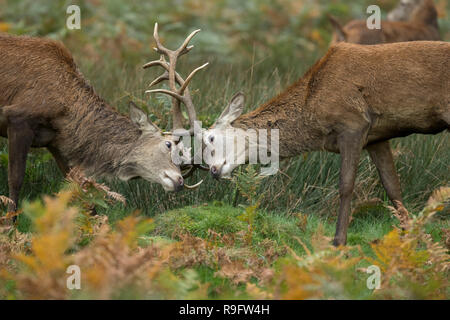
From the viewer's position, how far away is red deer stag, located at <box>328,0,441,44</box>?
1104 centimetres

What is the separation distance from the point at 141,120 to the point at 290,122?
4.66 feet

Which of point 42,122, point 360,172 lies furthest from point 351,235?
point 42,122

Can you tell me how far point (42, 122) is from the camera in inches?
273

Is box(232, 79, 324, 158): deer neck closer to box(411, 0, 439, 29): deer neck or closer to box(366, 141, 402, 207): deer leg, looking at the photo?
box(366, 141, 402, 207): deer leg

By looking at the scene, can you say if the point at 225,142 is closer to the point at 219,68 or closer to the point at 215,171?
the point at 215,171

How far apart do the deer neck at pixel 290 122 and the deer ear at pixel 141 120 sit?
0.79m

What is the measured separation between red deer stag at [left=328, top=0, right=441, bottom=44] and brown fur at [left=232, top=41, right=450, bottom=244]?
4.00 metres

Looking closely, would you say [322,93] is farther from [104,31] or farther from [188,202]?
[104,31]

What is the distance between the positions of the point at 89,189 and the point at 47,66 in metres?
1.43

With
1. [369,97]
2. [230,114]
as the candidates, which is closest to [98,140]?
[230,114]

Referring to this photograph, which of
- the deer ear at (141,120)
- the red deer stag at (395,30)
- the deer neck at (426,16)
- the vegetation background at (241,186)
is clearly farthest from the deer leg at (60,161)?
the deer neck at (426,16)

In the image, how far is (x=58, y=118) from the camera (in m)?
7.00

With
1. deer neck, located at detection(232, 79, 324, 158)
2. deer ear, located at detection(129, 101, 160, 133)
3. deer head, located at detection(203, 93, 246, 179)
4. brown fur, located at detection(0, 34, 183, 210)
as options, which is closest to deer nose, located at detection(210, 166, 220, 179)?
deer head, located at detection(203, 93, 246, 179)

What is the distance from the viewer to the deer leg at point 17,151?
680cm
